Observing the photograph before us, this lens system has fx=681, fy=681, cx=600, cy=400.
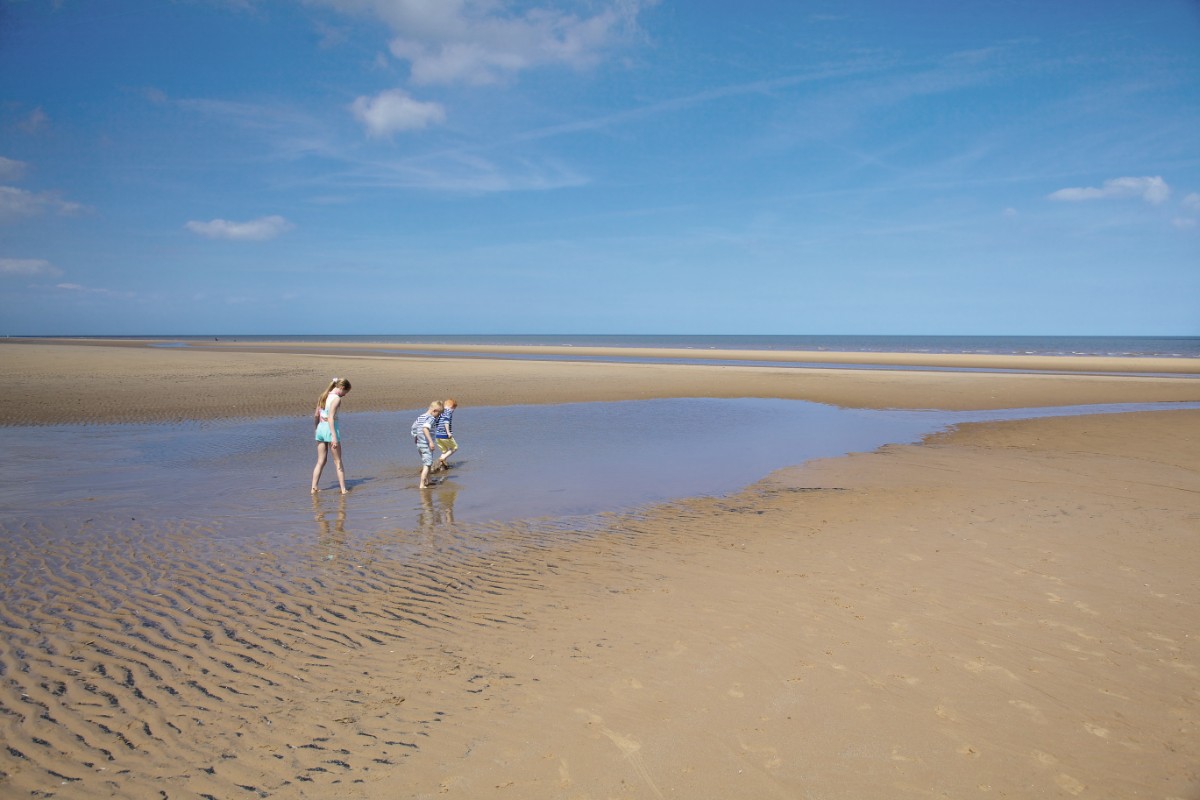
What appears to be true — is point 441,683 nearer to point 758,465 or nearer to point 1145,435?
point 758,465

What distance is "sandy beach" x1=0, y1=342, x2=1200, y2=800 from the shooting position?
406cm

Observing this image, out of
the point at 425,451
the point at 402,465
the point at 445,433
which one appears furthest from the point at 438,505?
the point at 402,465

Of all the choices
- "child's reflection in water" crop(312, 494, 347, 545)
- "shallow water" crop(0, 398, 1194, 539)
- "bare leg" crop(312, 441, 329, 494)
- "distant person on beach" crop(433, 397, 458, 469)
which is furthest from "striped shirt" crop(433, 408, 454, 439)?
"child's reflection in water" crop(312, 494, 347, 545)

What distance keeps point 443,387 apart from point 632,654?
25221 millimetres

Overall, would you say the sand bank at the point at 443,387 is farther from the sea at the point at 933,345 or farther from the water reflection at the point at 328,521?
the sea at the point at 933,345

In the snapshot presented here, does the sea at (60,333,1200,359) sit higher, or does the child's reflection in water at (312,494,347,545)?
the sea at (60,333,1200,359)

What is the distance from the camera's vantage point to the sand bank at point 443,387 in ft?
73.0

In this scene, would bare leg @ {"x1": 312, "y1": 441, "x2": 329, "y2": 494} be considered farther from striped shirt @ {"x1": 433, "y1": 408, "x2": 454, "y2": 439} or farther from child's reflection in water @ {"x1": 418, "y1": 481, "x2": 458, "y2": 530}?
striped shirt @ {"x1": 433, "y1": 408, "x2": 454, "y2": 439}

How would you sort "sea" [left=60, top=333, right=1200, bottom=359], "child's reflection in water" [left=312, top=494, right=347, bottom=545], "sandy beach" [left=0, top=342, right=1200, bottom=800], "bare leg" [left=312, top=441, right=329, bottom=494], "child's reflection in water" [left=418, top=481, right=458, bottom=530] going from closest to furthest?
"sandy beach" [left=0, top=342, right=1200, bottom=800], "child's reflection in water" [left=312, top=494, right=347, bottom=545], "child's reflection in water" [left=418, top=481, right=458, bottom=530], "bare leg" [left=312, top=441, right=329, bottom=494], "sea" [left=60, top=333, right=1200, bottom=359]

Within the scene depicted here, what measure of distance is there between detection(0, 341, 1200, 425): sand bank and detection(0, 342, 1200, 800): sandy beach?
567 inches

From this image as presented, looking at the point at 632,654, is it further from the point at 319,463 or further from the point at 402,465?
the point at 402,465

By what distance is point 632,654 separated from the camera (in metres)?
5.52

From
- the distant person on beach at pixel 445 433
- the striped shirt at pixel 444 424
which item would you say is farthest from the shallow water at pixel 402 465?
the striped shirt at pixel 444 424

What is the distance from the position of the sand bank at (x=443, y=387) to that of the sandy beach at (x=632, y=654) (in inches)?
567
